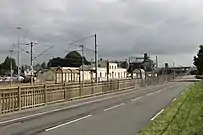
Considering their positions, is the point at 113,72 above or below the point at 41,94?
above

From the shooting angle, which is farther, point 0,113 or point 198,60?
point 198,60

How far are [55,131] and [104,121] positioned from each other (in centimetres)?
380

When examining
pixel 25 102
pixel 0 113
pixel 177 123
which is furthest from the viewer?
pixel 25 102

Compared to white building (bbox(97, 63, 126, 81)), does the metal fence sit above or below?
below

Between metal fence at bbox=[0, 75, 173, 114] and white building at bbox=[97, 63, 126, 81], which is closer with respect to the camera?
metal fence at bbox=[0, 75, 173, 114]

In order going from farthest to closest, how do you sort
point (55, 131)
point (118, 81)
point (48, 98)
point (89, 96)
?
point (118, 81) < point (89, 96) < point (48, 98) < point (55, 131)

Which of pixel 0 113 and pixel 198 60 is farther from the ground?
pixel 198 60

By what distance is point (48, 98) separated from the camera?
28250mm

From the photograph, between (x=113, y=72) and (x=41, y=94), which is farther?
(x=113, y=72)

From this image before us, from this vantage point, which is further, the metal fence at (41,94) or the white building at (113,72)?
the white building at (113,72)

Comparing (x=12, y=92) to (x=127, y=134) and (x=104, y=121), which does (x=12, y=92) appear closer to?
(x=104, y=121)

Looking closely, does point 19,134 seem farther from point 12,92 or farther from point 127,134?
point 12,92

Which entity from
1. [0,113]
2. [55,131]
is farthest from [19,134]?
[0,113]

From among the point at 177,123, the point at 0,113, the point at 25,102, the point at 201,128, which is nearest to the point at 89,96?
the point at 25,102
